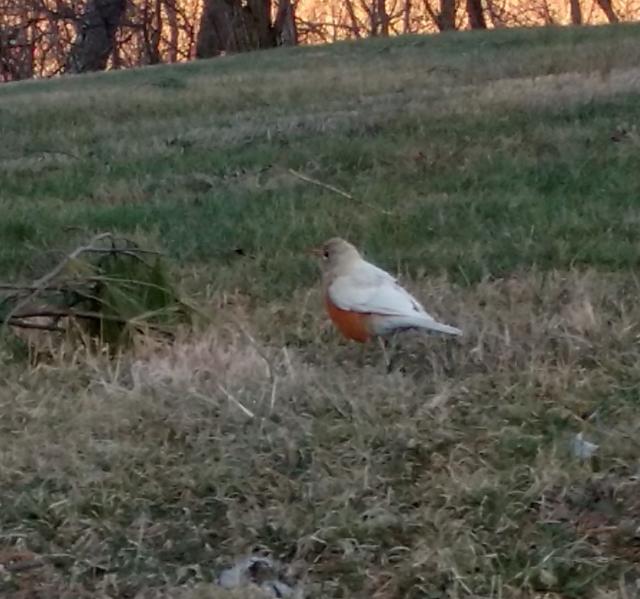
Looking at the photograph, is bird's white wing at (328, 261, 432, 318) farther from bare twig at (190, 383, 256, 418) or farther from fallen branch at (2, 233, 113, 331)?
fallen branch at (2, 233, 113, 331)

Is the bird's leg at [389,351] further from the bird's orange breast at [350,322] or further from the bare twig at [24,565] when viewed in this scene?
the bare twig at [24,565]

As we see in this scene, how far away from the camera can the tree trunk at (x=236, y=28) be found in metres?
20.0

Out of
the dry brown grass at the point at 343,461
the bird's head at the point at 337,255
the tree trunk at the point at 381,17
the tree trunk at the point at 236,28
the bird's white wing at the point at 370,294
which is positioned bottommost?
the dry brown grass at the point at 343,461

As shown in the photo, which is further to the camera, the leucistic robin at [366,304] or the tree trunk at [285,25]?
the tree trunk at [285,25]

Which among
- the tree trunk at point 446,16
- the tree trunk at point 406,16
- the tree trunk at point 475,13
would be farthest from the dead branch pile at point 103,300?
the tree trunk at point 406,16

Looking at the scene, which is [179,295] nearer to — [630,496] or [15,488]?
[15,488]

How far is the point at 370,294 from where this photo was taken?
3.83 metres

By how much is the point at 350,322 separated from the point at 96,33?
1972cm

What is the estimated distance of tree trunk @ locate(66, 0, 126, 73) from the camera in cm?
2270

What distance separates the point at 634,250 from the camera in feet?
16.1

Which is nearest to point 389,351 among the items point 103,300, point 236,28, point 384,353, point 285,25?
point 384,353

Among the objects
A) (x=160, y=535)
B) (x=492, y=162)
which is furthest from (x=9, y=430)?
(x=492, y=162)

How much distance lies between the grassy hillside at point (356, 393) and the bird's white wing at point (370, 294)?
6.8 inches

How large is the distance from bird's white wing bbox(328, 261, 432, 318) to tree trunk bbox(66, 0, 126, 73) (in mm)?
19532
